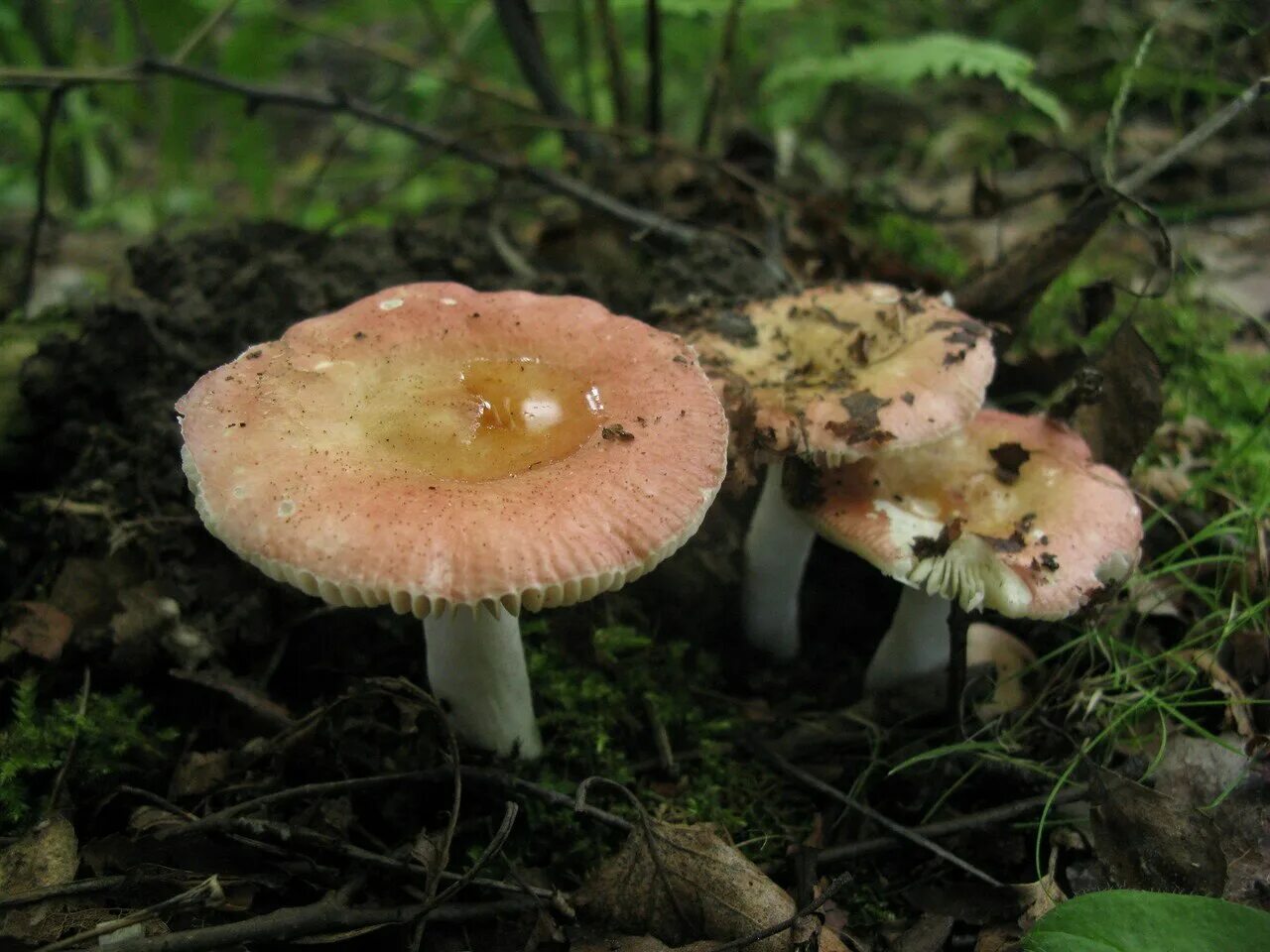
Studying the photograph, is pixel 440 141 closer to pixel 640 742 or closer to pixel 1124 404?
pixel 640 742

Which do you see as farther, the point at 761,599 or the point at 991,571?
the point at 761,599

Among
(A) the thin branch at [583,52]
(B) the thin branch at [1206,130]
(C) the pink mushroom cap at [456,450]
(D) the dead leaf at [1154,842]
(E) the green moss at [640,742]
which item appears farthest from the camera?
(A) the thin branch at [583,52]

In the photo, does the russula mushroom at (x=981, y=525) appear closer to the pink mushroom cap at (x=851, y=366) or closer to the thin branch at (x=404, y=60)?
the pink mushroom cap at (x=851, y=366)

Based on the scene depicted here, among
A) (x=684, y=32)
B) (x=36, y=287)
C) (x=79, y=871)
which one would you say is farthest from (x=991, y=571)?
(x=36, y=287)

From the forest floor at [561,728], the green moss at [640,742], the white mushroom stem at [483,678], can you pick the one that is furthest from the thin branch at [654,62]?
the white mushroom stem at [483,678]

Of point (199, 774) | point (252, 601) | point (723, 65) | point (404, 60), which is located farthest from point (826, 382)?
point (404, 60)

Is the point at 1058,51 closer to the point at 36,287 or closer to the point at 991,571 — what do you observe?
the point at 991,571
